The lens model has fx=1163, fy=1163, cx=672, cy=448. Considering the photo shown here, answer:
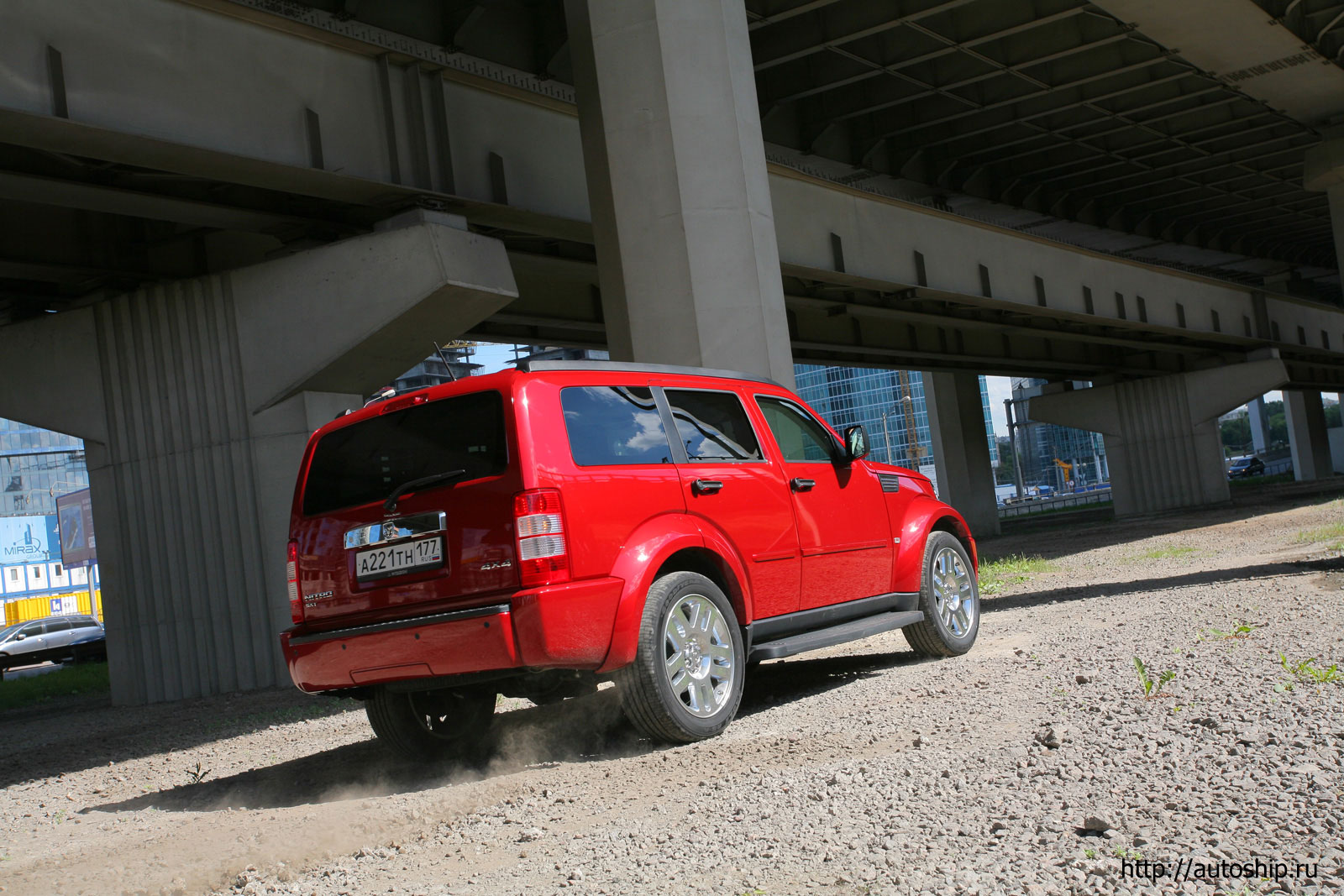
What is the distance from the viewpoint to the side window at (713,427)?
6047mm

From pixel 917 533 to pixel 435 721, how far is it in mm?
3206

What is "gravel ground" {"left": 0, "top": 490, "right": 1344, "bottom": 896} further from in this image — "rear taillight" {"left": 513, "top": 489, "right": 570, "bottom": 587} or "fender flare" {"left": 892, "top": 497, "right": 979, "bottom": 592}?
"rear taillight" {"left": 513, "top": 489, "right": 570, "bottom": 587}

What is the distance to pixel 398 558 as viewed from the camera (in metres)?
5.34

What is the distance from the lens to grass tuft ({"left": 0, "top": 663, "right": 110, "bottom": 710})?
55.1ft

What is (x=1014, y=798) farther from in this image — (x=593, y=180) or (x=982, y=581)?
(x=982, y=581)

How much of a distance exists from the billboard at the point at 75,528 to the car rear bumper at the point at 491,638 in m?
36.4

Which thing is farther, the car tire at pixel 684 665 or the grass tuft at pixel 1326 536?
the grass tuft at pixel 1326 536

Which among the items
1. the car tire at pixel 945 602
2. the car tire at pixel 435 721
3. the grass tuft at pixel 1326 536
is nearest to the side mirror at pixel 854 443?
the car tire at pixel 945 602

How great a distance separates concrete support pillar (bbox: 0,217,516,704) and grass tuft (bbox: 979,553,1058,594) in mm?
6609

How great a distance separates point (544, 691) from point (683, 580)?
2.72 ft

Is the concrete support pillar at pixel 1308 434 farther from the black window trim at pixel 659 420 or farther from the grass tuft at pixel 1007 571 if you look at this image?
the black window trim at pixel 659 420

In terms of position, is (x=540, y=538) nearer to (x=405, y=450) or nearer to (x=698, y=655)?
(x=405, y=450)

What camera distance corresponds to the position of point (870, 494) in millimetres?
7195

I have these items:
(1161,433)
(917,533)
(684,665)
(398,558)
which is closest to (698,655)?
(684,665)
